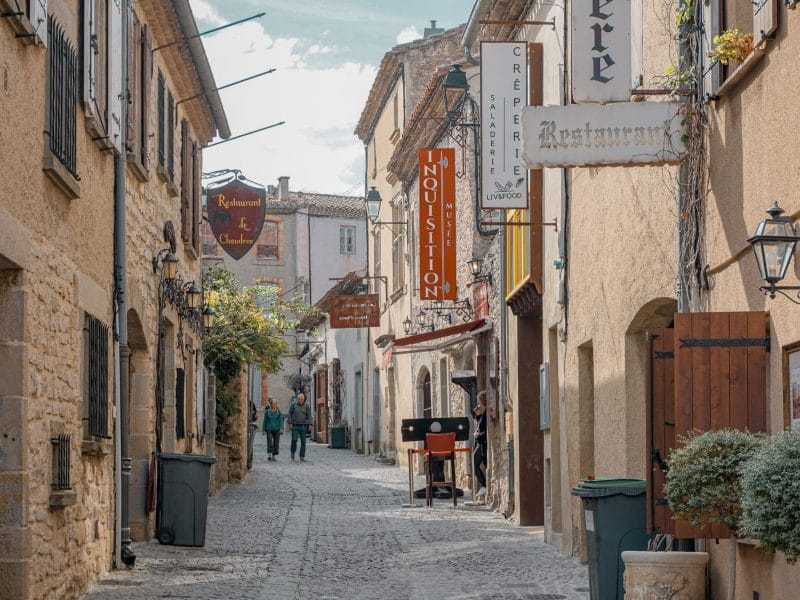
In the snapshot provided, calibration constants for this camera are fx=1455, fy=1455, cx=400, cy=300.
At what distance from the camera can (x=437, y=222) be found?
2255cm

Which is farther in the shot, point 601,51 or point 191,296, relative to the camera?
point 191,296

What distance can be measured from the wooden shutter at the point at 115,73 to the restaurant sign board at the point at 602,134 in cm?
417

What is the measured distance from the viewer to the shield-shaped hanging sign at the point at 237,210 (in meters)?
21.0

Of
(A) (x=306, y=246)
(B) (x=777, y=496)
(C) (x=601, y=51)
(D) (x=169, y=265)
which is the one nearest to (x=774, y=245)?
(B) (x=777, y=496)

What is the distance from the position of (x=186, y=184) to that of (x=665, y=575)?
1200cm

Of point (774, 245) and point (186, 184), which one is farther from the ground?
point (186, 184)

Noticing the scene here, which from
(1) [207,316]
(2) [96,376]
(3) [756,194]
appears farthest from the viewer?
(1) [207,316]

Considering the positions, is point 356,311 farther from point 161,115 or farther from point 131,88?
point 131,88

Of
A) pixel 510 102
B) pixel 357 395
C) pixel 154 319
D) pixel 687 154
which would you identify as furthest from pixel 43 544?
pixel 357 395

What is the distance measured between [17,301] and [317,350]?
42.4m

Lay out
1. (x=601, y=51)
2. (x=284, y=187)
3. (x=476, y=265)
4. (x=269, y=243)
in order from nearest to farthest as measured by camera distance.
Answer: (x=601, y=51), (x=476, y=265), (x=269, y=243), (x=284, y=187)

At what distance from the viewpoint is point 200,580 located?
11.5 metres

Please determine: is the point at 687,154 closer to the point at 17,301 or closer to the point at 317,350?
the point at 17,301

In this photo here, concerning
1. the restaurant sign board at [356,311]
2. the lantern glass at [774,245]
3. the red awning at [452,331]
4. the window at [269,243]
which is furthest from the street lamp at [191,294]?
the window at [269,243]
